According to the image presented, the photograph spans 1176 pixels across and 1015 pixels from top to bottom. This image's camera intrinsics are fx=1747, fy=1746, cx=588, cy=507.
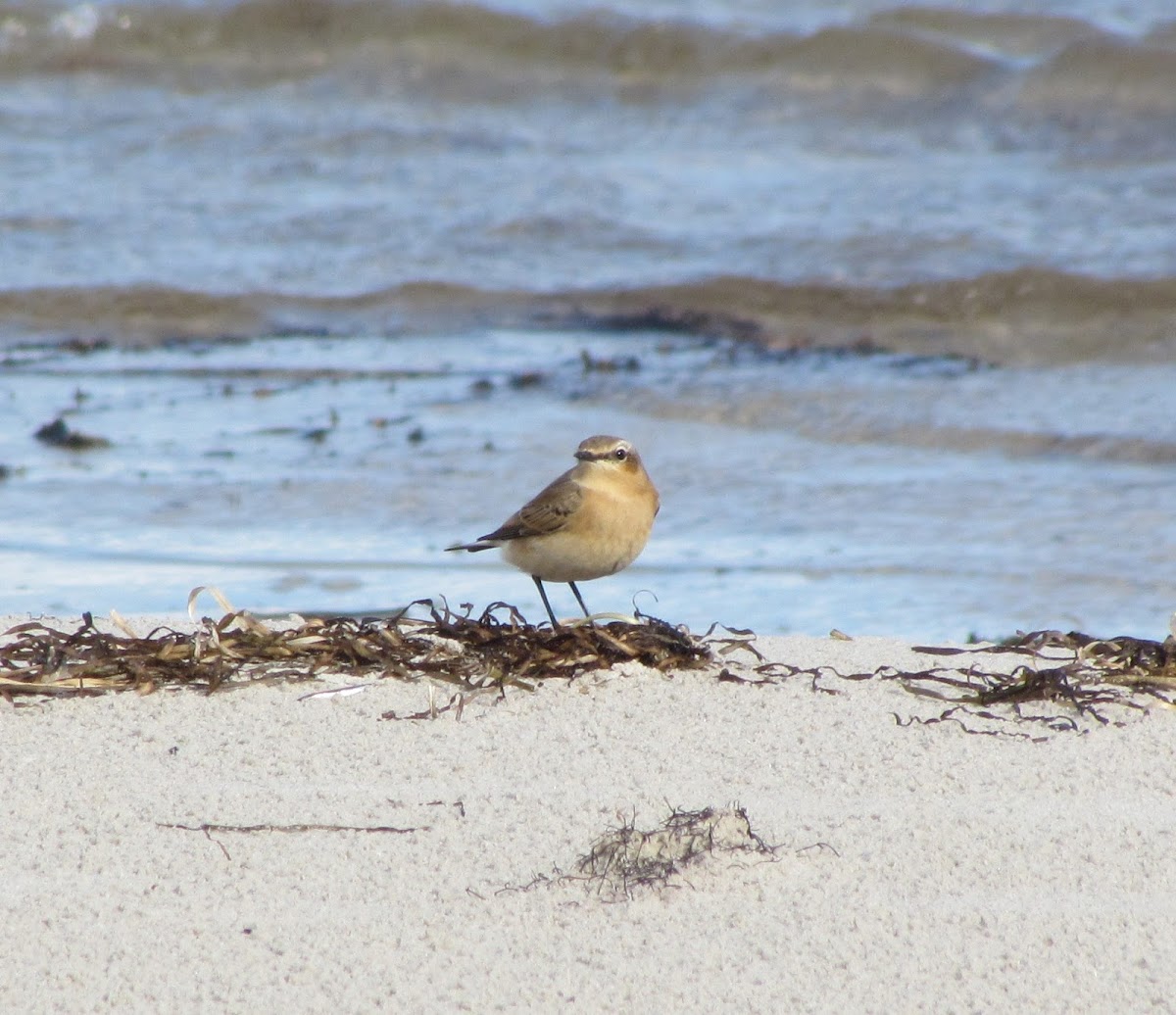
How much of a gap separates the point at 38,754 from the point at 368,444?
4.43 meters

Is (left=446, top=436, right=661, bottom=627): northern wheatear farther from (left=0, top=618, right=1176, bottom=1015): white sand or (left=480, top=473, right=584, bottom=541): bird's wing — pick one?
(left=0, top=618, right=1176, bottom=1015): white sand

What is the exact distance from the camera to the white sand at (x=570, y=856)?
2.87 m

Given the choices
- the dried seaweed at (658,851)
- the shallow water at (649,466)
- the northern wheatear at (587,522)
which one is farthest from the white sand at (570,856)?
the shallow water at (649,466)

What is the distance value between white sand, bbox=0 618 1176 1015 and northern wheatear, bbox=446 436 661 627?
1.54 ft

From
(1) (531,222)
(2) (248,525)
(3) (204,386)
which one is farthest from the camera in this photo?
(1) (531,222)

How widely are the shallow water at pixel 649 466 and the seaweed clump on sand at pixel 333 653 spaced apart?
3.83 feet

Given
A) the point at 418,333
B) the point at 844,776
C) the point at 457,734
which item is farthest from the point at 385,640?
the point at 418,333

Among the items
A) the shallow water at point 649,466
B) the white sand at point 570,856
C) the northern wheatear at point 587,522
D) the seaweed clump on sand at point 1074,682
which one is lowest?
the shallow water at point 649,466

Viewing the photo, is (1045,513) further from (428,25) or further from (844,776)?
(428,25)

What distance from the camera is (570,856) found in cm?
331

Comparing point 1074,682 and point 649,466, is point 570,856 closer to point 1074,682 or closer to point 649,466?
point 1074,682

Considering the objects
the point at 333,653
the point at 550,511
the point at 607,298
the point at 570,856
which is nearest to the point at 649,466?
the point at 550,511

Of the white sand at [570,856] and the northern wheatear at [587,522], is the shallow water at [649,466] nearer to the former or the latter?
the northern wheatear at [587,522]

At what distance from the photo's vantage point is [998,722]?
4090 mm
